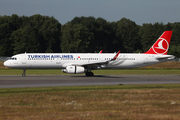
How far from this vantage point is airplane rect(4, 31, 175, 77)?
39.6 meters

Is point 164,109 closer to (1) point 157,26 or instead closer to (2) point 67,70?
(2) point 67,70

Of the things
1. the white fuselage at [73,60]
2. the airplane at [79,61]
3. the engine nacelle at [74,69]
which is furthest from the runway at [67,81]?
the white fuselage at [73,60]

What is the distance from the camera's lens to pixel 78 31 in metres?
116

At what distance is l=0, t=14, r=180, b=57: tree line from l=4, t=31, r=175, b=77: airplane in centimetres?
6049

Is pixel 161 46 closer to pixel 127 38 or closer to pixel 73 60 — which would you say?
pixel 73 60

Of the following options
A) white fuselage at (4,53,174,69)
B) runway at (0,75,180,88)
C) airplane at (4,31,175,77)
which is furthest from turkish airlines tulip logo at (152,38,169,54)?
runway at (0,75,180,88)

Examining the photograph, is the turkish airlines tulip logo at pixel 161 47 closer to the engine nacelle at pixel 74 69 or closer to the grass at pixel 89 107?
the engine nacelle at pixel 74 69

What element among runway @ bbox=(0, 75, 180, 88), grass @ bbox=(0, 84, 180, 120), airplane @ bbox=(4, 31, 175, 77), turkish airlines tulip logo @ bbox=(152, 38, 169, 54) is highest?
turkish airlines tulip logo @ bbox=(152, 38, 169, 54)

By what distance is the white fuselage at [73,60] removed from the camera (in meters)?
39.8

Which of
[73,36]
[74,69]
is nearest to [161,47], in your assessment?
[74,69]

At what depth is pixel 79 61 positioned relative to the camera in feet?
135

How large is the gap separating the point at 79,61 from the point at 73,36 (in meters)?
78.7

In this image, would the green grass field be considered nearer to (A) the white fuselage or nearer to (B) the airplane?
(B) the airplane

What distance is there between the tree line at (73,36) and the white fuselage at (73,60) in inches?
2383
